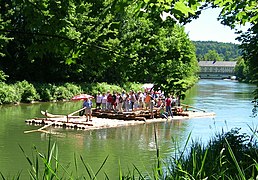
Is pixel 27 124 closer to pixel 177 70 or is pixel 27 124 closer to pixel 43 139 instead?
pixel 43 139

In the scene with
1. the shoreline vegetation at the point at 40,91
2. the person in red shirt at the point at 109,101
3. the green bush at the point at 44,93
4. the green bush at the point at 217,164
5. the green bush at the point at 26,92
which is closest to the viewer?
the green bush at the point at 217,164

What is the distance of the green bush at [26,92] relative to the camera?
39.8 meters

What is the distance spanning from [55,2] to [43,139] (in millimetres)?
13393

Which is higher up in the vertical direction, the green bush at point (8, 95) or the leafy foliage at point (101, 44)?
the leafy foliage at point (101, 44)

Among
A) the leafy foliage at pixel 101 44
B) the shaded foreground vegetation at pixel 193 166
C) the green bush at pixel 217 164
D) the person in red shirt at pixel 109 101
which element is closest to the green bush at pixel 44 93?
the person in red shirt at pixel 109 101

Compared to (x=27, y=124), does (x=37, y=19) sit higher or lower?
higher

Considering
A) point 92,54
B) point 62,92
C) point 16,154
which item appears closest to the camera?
point 92,54

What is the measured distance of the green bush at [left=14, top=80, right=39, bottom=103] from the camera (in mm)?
39831

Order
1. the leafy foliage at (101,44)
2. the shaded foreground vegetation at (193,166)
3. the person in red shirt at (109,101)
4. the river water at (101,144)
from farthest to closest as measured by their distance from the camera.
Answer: the person in red shirt at (109,101) → the river water at (101,144) → the leafy foliage at (101,44) → the shaded foreground vegetation at (193,166)

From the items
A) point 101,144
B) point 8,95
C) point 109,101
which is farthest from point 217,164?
point 8,95

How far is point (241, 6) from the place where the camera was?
263 inches

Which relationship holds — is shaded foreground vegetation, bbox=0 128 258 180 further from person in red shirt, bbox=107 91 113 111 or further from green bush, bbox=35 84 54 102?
green bush, bbox=35 84 54 102

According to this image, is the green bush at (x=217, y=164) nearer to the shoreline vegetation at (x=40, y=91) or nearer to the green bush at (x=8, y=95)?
the shoreline vegetation at (x=40, y=91)

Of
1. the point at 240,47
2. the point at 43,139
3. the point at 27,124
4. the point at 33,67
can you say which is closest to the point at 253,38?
the point at 240,47
